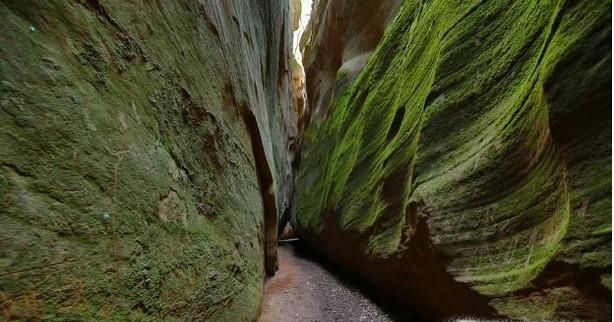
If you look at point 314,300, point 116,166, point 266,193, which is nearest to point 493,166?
point 116,166

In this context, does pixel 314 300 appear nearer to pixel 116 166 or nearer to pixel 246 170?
pixel 246 170

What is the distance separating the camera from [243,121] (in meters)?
4.93

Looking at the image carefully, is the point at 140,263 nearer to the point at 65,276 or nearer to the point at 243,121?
the point at 65,276

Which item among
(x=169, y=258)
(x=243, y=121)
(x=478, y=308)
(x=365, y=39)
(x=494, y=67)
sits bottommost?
(x=478, y=308)

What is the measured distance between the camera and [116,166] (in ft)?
6.49

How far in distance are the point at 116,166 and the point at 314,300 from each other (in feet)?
14.8

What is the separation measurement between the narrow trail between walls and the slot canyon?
5cm

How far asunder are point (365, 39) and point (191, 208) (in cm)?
1011

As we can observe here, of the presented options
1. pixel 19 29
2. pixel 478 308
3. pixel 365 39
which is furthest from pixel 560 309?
pixel 365 39

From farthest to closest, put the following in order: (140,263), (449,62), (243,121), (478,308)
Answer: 1. (243,121)
2. (449,62)
3. (478,308)
4. (140,263)

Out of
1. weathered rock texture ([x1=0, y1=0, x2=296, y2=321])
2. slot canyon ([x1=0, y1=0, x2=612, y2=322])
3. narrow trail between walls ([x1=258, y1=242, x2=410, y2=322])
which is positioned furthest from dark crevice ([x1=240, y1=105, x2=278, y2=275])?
weathered rock texture ([x1=0, y1=0, x2=296, y2=321])

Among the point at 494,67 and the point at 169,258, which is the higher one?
the point at 494,67

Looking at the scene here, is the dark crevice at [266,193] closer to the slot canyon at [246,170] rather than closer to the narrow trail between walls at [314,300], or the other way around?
the slot canyon at [246,170]

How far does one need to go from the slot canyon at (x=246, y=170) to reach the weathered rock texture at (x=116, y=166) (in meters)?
0.01
